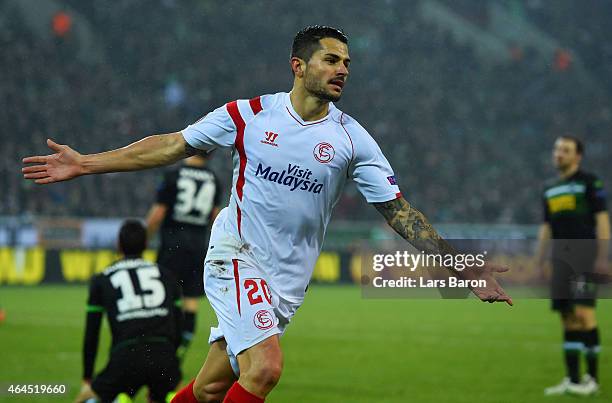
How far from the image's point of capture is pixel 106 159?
473 centimetres

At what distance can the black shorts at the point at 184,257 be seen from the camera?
9836 millimetres

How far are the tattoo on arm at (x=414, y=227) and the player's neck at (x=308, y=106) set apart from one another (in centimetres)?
52

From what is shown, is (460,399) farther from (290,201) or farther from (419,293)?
(419,293)

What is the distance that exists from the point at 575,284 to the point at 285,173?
474cm

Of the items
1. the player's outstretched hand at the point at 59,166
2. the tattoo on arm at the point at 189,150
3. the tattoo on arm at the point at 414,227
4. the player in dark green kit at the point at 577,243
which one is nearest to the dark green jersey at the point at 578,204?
the player in dark green kit at the point at 577,243

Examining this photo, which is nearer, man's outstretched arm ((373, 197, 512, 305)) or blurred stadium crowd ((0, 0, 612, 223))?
man's outstretched arm ((373, 197, 512, 305))

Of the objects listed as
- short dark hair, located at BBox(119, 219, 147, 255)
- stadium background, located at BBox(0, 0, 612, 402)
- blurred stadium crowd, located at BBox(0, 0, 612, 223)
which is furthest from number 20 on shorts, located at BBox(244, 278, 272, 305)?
blurred stadium crowd, located at BBox(0, 0, 612, 223)

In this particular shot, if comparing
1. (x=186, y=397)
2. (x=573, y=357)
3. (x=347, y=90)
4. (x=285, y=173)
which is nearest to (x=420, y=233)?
(x=285, y=173)

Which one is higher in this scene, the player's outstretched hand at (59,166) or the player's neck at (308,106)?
the player's neck at (308,106)

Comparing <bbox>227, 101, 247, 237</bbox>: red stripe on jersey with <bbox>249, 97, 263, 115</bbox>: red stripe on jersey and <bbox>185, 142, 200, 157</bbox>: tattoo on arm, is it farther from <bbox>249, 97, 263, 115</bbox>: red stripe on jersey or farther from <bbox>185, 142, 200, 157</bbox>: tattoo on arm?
<bbox>185, 142, 200, 157</bbox>: tattoo on arm

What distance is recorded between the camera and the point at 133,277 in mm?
6266

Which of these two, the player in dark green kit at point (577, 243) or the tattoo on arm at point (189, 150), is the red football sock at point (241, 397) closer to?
the tattoo on arm at point (189, 150)

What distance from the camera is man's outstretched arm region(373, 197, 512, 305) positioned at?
4.74 metres

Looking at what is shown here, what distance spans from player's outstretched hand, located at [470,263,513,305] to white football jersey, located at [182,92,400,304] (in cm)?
59
